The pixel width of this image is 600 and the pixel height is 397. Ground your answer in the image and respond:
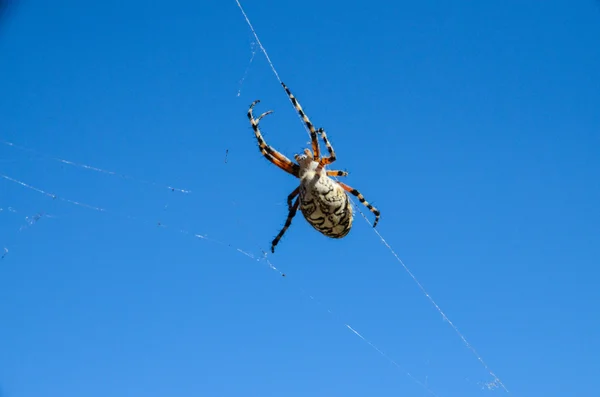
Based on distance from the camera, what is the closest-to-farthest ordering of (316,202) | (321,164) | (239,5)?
(239,5), (316,202), (321,164)

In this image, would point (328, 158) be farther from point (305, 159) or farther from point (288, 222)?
Answer: point (288, 222)

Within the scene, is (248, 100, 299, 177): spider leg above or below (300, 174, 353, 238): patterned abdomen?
above

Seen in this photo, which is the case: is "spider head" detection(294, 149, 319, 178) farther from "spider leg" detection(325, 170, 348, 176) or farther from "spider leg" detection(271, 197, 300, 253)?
"spider leg" detection(271, 197, 300, 253)

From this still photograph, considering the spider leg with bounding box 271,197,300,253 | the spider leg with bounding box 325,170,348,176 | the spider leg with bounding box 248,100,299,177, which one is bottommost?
the spider leg with bounding box 271,197,300,253

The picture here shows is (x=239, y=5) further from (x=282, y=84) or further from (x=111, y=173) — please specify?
(x=111, y=173)

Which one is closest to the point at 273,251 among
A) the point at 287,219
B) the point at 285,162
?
the point at 287,219

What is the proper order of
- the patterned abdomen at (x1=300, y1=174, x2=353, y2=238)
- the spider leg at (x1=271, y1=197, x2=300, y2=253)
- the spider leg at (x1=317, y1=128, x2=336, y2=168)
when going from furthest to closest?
1. the spider leg at (x1=271, y1=197, x2=300, y2=253)
2. the spider leg at (x1=317, y1=128, x2=336, y2=168)
3. the patterned abdomen at (x1=300, y1=174, x2=353, y2=238)

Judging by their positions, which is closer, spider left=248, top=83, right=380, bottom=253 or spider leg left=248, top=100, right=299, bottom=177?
spider left=248, top=83, right=380, bottom=253

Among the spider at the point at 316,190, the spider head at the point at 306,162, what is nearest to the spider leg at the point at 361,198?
the spider at the point at 316,190

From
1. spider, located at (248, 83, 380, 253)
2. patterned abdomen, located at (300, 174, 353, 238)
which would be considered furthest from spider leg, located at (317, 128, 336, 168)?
patterned abdomen, located at (300, 174, 353, 238)
